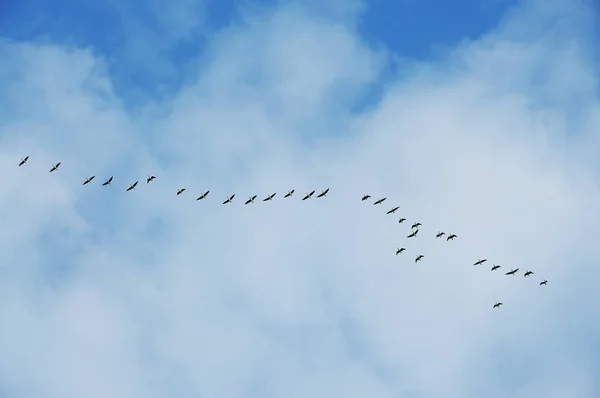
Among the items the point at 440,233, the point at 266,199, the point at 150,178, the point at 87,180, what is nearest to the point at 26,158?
the point at 87,180

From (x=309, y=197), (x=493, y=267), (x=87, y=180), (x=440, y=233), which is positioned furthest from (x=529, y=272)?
(x=87, y=180)

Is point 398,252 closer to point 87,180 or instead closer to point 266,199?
point 266,199

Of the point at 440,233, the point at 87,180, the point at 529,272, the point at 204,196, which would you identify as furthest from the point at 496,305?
the point at 87,180

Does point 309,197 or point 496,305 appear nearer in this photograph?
point 309,197

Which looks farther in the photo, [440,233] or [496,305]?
[496,305]

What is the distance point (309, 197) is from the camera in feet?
557

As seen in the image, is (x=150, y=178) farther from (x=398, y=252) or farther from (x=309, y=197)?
(x=398, y=252)

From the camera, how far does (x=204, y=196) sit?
173 metres

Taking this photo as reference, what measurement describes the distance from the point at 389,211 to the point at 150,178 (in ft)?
168

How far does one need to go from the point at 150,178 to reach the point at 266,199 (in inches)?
986

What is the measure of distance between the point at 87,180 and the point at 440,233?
251ft

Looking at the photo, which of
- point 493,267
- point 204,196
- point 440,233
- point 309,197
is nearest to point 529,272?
point 493,267

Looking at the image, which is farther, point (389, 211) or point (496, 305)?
point (496, 305)

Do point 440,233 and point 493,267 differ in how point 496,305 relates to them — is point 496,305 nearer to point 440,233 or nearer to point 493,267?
point 493,267
